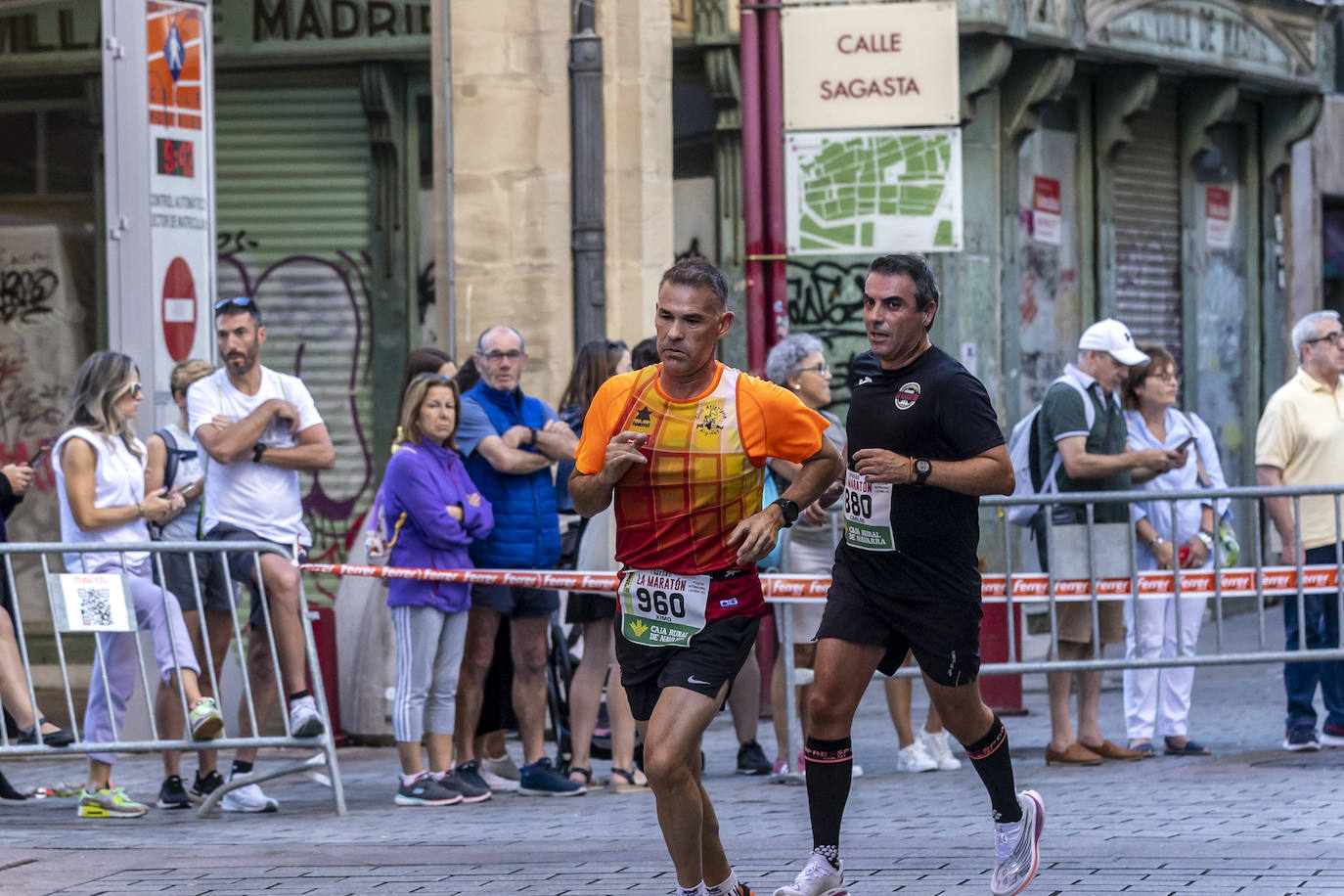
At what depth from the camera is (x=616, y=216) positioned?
1255cm

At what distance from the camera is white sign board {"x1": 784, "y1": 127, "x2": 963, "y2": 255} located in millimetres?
11180

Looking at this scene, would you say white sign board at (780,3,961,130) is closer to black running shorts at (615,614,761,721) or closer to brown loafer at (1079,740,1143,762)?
brown loafer at (1079,740,1143,762)

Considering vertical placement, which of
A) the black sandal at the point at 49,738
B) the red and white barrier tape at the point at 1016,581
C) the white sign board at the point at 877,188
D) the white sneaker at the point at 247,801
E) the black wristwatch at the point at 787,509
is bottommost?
the white sneaker at the point at 247,801

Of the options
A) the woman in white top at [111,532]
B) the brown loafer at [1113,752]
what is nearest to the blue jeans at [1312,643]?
the brown loafer at [1113,752]

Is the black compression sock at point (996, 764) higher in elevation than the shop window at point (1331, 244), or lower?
lower

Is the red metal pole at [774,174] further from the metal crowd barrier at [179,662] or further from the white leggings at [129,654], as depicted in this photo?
the white leggings at [129,654]

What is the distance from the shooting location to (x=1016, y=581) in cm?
962

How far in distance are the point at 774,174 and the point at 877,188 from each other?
945 mm

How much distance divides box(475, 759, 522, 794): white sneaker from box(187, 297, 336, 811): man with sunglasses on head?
3.18 feet

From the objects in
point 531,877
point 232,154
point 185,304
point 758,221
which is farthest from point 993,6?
point 531,877

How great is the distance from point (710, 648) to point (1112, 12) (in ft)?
36.2

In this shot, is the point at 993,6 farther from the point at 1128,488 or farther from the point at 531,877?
the point at 531,877

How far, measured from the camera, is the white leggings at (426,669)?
8898 millimetres

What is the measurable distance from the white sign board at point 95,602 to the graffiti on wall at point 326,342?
19.0ft
